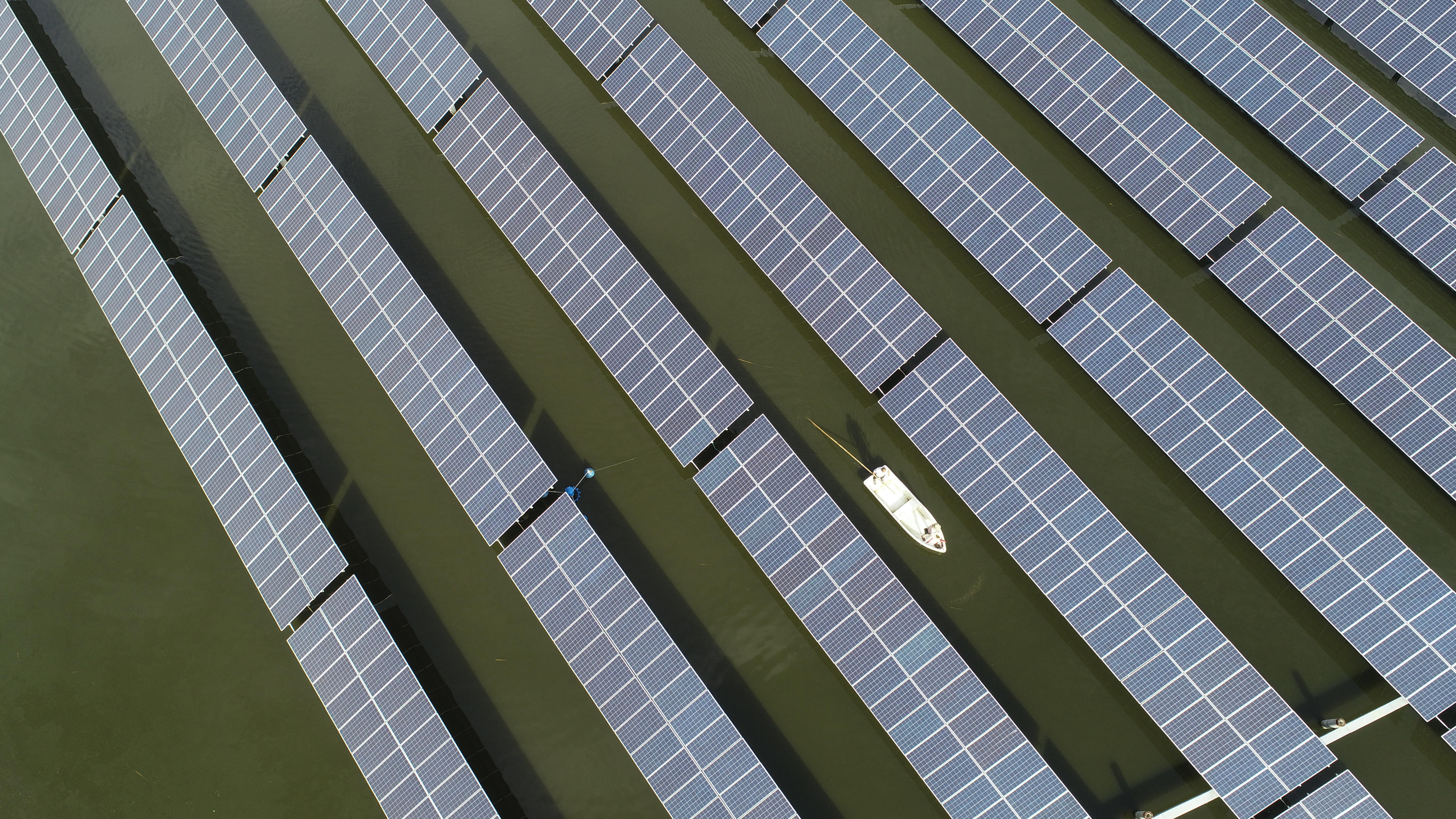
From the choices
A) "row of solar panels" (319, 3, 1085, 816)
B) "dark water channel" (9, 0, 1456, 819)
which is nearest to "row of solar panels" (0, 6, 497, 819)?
"dark water channel" (9, 0, 1456, 819)

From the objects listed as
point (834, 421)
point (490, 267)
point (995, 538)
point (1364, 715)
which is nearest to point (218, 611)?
point (490, 267)

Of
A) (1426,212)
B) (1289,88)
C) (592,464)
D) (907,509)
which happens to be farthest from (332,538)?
(1426,212)

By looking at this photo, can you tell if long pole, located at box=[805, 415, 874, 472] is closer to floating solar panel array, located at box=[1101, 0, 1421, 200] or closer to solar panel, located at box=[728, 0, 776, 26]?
solar panel, located at box=[728, 0, 776, 26]

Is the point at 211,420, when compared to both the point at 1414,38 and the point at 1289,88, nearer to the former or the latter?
the point at 1289,88

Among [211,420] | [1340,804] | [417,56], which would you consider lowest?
[1340,804]

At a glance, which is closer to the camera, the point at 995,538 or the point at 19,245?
the point at 995,538

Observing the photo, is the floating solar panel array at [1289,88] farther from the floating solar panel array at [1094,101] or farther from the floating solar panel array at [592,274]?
the floating solar panel array at [592,274]

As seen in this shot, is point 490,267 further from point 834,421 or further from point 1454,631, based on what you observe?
point 1454,631
